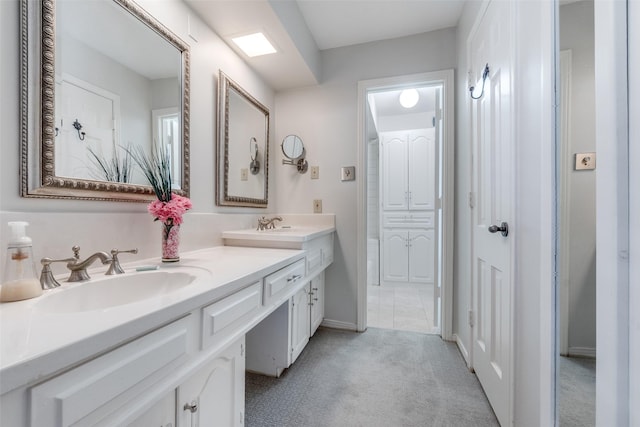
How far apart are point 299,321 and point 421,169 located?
9.10ft

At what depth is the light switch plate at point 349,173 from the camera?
7.14 feet

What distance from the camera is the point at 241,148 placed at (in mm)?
1864

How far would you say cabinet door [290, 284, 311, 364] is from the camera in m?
1.56

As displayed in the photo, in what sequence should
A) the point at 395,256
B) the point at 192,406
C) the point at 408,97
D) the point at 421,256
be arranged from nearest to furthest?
the point at 192,406, the point at 408,97, the point at 421,256, the point at 395,256

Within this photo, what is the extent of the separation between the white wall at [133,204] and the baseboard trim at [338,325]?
1.11 metres

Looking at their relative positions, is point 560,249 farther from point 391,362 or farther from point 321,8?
point 321,8

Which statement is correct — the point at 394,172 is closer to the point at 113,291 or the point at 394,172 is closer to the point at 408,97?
the point at 408,97

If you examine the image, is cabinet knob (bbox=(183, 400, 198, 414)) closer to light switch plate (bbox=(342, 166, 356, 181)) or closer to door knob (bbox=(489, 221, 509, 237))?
door knob (bbox=(489, 221, 509, 237))

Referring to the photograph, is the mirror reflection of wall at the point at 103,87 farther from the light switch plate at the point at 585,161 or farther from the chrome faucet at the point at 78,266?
the light switch plate at the point at 585,161

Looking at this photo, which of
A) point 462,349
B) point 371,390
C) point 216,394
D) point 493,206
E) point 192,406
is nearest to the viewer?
point 192,406

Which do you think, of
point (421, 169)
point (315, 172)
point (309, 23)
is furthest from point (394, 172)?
point (309, 23)

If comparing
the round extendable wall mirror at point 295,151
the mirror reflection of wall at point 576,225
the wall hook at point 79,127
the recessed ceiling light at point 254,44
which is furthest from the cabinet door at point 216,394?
the recessed ceiling light at point 254,44

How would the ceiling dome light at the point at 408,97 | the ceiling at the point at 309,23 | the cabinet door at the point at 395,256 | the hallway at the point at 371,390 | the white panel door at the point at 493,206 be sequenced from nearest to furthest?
the white panel door at the point at 493,206 → the hallway at the point at 371,390 → the ceiling at the point at 309,23 → the ceiling dome light at the point at 408,97 → the cabinet door at the point at 395,256

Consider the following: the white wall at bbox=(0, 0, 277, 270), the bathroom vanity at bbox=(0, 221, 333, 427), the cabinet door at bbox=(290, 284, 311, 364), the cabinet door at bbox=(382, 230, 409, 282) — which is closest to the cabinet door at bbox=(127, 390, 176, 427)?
the bathroom vanity at bbox=(0, 221, 333, 427)
